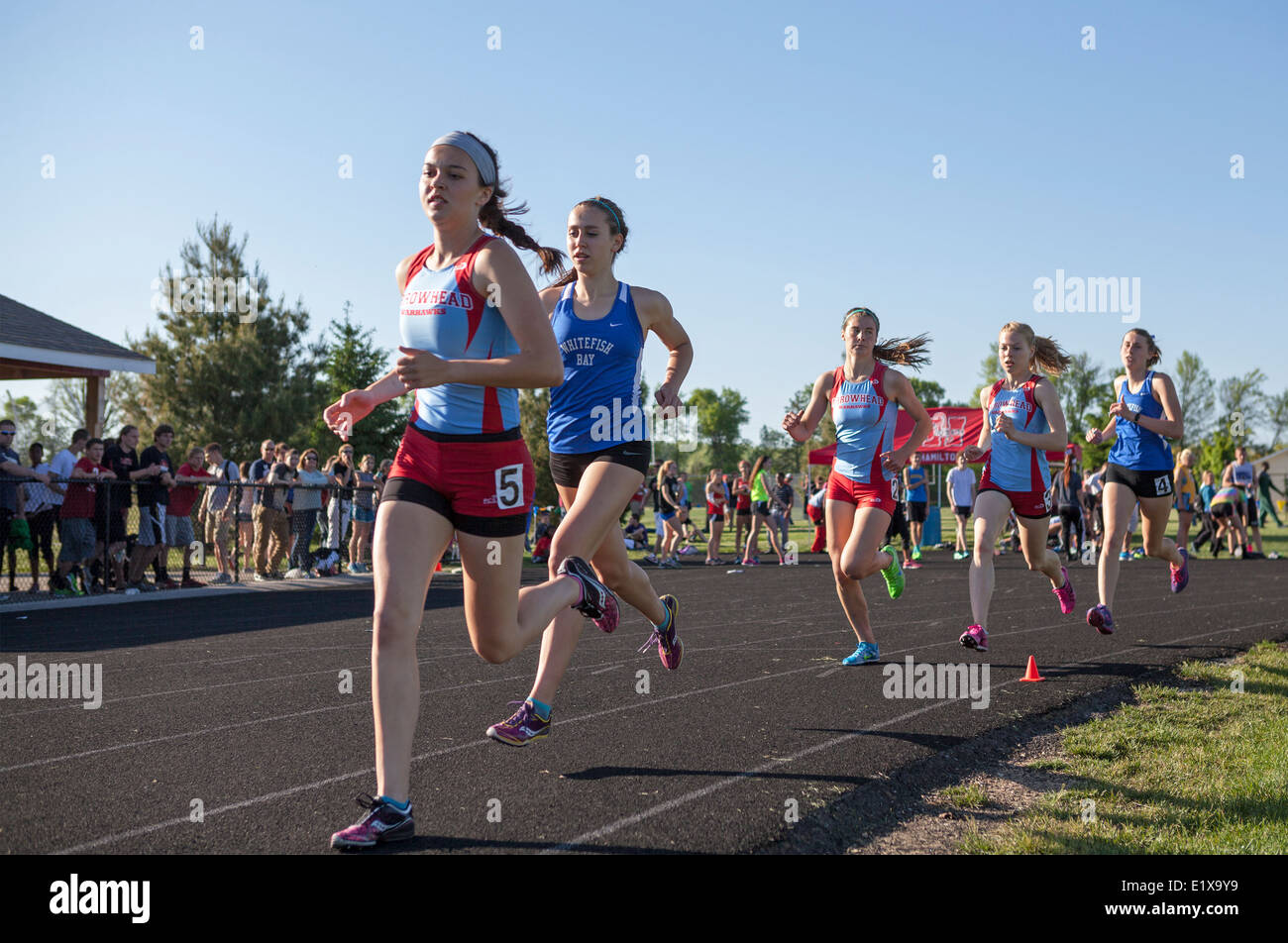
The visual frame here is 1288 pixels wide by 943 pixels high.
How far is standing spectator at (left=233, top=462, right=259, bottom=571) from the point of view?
15320mm

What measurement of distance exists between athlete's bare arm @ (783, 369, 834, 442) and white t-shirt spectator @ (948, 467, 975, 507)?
16.0m

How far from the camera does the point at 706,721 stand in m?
5.45

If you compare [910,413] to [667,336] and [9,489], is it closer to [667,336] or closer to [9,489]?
[667,336]

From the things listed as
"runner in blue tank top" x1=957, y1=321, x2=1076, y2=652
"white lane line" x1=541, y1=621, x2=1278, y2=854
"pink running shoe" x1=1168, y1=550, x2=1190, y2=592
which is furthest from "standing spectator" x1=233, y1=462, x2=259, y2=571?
"pink running shoe" x1=1168, y1=550, x2=1190, y2=592

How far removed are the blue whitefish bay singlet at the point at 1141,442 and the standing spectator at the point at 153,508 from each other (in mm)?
10948

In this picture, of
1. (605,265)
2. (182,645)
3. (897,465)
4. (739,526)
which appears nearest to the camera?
(605,265)

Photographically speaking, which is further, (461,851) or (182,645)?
(182,645)

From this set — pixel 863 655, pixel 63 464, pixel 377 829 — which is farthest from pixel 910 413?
pixel 63 464

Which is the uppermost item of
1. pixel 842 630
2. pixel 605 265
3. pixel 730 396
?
pixel 730 396

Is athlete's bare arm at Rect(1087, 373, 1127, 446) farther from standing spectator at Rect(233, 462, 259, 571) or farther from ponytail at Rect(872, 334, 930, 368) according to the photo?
standing spectator at Rect(233, 462, 259, 571)
